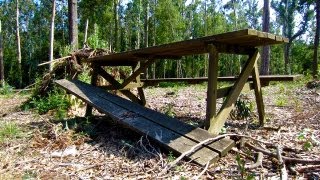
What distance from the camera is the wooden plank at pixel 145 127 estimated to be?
339 centimetres

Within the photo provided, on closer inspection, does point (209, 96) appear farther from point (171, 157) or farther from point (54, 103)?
point (54, 103)

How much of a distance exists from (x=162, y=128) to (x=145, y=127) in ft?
0.71

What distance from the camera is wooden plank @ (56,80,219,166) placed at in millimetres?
3389

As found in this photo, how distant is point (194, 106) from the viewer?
286 inches

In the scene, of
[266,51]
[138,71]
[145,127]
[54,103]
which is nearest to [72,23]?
[54,103]

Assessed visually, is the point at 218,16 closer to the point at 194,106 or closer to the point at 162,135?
the point at 194,106

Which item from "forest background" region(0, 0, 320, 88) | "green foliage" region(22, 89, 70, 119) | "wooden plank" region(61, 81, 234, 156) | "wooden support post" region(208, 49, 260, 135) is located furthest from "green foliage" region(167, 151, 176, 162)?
"forest background" region(0, 0, 320, 88)

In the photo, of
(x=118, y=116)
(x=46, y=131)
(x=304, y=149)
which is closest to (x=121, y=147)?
(x=118, y=116)

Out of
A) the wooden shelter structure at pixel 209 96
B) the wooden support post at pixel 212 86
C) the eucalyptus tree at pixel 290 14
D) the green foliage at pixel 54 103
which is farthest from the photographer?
the eucalyptus tree at pixel 290 14

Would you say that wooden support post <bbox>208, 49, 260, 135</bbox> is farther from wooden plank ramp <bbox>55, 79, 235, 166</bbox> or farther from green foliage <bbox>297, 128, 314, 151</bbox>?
green foliage <bbox>297, 128, 314, 151</bbox>

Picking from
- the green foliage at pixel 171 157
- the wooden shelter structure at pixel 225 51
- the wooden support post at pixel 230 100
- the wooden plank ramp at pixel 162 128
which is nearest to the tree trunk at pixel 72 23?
the wooden plank ramp at pixel 162 128

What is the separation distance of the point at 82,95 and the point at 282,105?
4.28m

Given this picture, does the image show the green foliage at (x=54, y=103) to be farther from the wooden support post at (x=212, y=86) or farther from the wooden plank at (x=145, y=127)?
the wooden support post at (x=212, y=86)

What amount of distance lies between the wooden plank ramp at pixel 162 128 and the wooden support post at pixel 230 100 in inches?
9.2
